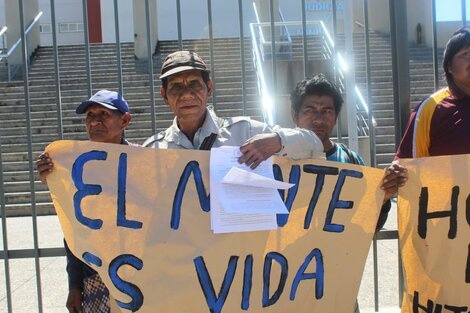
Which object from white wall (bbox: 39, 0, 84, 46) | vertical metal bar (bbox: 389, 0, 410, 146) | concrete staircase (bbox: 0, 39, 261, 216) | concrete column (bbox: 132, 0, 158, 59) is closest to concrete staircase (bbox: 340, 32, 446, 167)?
concrete staircase (bbox: 0, 39, 261, 216)

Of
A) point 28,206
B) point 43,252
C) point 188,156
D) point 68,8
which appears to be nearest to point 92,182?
point 188,156

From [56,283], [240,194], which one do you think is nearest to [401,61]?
[240,194]

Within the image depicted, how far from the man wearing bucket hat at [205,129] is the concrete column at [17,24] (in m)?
14.7

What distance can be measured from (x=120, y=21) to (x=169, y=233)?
17.5 m

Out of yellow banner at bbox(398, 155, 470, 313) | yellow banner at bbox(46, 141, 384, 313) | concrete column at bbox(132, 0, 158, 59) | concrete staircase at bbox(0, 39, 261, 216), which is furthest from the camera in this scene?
concrete column at bbox(132, 0, 158, 59)

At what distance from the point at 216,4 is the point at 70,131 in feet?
24.0

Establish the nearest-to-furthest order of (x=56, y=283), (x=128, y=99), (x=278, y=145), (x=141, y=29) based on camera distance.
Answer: (x=278, y=145), (x=56, y=283), (x=128, y=99), (x=141, y=29)

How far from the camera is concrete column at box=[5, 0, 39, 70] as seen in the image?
1599 centimetres

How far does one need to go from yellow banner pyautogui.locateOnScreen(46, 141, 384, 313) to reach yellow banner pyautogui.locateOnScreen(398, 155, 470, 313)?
388 mm

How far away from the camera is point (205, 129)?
8.13 feet

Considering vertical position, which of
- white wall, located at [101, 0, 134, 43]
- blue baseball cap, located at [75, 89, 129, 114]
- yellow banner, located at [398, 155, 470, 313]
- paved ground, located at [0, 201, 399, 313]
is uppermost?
white wall, located at [101, 0, 134, 43]

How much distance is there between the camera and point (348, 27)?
610 centimetres

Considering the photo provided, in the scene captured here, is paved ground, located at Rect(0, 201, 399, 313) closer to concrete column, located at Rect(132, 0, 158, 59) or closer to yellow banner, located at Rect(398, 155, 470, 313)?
yellow banner, located at Rect(398, 155, 470, 313)

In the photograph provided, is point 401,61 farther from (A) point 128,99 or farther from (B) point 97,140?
(A) point 128,99
